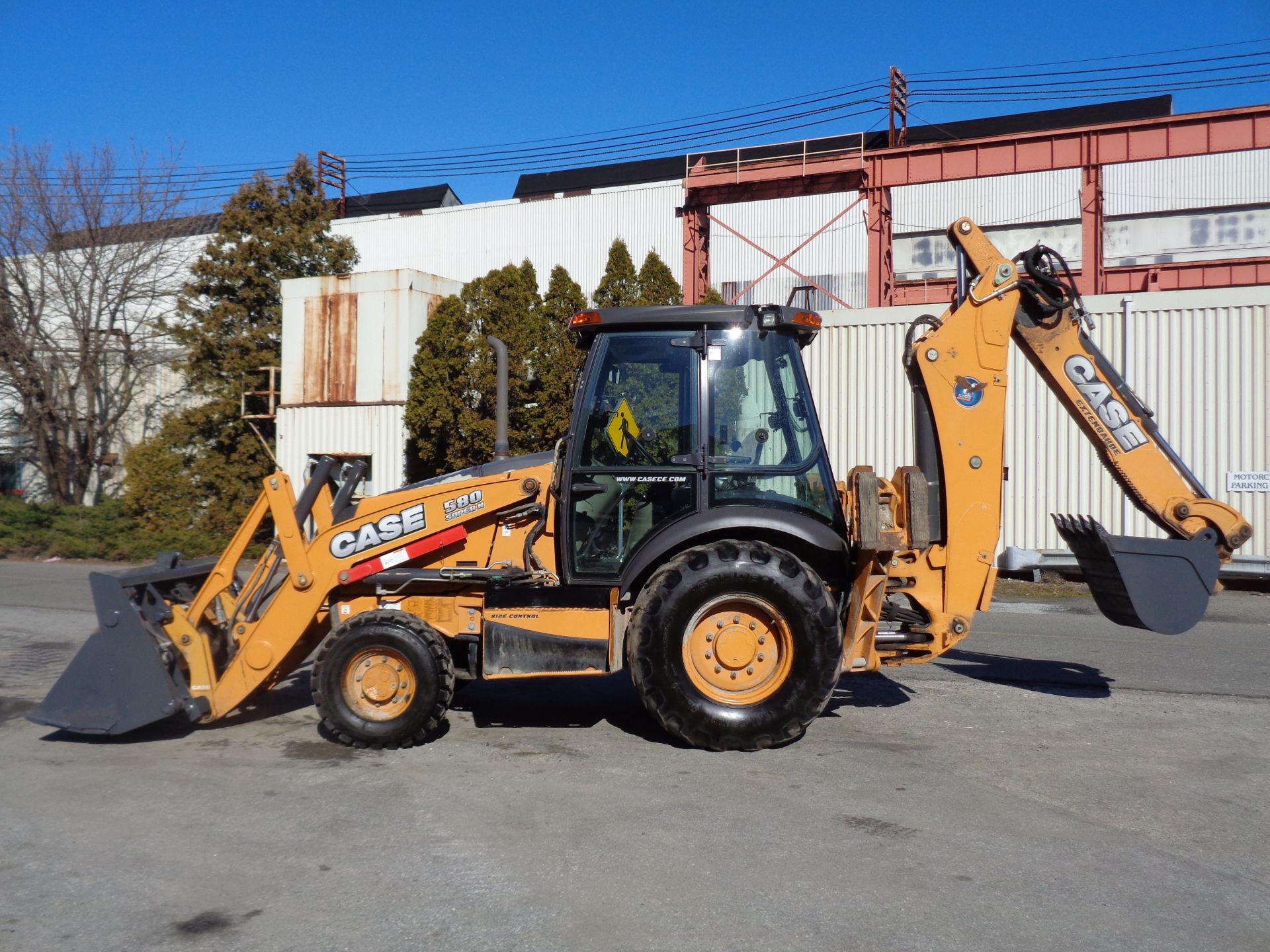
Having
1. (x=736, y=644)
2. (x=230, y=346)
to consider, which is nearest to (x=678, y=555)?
(x=736, y=644)

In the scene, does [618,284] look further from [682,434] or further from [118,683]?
[118,683]

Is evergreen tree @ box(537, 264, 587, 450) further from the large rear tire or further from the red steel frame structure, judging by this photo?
the large rear tire

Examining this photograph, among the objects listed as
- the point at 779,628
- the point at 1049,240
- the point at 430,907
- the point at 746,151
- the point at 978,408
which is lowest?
the point at 430,907

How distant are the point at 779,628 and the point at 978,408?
6.01 feet

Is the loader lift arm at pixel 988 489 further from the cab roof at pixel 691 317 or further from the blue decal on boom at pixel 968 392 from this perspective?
the cab roof at pixel 691 317

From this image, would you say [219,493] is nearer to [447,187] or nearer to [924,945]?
[924,945]

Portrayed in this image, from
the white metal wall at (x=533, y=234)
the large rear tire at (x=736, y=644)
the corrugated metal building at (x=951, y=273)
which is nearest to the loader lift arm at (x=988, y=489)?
the large rear tire at (x=736, y=644)

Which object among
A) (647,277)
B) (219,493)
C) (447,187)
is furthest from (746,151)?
(219,493)

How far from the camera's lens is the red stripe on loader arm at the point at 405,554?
6.01m

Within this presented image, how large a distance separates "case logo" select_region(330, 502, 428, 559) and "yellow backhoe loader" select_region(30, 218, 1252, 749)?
0.4 inches

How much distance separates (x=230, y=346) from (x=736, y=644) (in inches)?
785

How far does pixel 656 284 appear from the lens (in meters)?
19.2

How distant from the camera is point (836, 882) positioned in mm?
3992

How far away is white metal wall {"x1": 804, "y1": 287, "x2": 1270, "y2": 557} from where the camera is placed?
47.6ft
